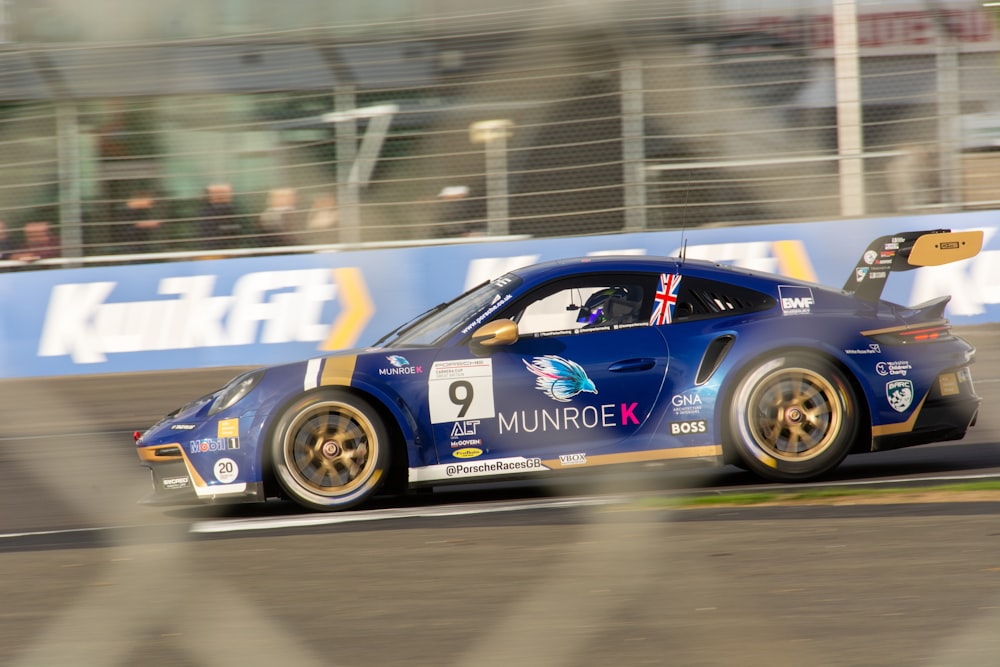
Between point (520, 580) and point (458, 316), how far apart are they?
2002mm

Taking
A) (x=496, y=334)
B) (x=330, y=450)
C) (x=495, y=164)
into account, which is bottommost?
(x=330, y=450)

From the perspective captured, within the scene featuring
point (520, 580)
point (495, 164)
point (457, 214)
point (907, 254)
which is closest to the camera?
point (520, 580)

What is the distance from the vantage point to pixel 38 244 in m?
11.8

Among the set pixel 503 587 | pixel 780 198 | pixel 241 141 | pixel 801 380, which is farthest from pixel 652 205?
pixel 503 587

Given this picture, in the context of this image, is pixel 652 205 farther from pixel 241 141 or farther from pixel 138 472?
pixel 138 472

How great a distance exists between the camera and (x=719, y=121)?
466 inches

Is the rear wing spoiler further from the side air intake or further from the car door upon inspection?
the car door

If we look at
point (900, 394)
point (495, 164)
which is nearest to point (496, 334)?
point (900, 394)

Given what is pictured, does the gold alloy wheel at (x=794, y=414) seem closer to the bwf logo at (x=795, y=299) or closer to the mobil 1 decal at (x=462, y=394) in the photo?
the bwf logo at (x=795, y=299)

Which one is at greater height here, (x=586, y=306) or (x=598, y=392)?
(x=586, y=306)

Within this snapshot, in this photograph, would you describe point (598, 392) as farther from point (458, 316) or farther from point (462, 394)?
point (458, 316)

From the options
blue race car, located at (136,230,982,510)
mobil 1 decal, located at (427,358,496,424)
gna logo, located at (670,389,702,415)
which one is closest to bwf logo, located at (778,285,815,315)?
blue race car, located at (136,230,982,510)

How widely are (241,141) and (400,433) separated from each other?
18.6ft

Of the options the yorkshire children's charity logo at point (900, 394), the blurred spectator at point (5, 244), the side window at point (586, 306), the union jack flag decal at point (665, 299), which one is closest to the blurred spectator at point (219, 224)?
the blurred spectator at point (5, 244)
